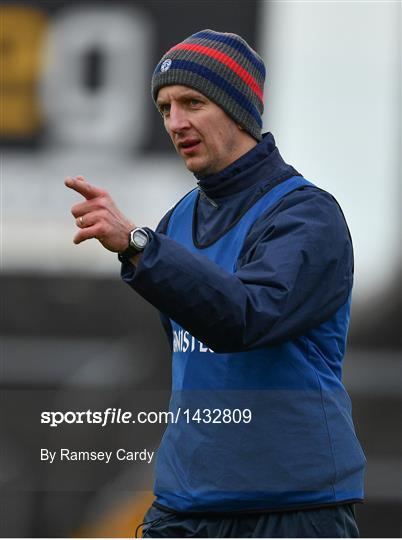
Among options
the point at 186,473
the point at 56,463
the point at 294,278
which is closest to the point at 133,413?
the point at 56,463

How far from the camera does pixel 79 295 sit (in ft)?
13.1

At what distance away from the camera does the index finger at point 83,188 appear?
5.48 ft

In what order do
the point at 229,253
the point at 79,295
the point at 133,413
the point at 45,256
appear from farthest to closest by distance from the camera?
the point at 79,295
the point at 45,256
the point at 133,413
the point at 229,253

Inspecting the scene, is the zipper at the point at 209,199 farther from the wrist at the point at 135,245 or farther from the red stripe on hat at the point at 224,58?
the wrist at the point at 135,245

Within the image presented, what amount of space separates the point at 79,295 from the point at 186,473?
2.07 metres

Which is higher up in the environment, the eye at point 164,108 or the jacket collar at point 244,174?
the eye at point 164,108

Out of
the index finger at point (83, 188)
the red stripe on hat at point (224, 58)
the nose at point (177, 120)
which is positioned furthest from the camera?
the red stripe on hat at point (224, 58)

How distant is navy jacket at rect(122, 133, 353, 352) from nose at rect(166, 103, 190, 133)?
111 mm

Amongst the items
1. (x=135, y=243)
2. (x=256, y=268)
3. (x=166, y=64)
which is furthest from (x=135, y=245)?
(x=166, y=64)

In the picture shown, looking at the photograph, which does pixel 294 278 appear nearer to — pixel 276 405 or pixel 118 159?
pixel 276 405

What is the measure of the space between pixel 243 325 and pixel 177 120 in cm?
49

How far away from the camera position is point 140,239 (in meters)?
1.70

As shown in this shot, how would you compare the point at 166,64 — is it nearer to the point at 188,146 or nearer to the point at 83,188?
the point at 188,146

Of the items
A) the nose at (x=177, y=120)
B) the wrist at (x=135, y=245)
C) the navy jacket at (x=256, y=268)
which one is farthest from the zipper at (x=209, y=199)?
the wrist at (x=135, y=245)
